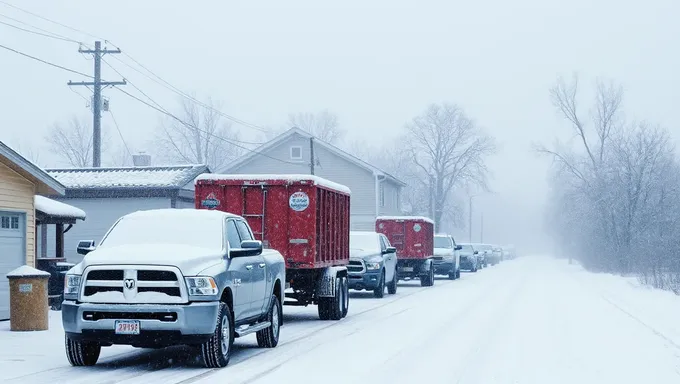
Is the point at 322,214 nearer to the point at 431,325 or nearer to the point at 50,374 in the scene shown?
the point at 431,325

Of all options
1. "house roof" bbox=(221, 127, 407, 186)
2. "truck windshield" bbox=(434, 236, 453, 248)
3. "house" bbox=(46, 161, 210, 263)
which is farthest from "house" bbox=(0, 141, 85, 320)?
"house roof" bbox=(221, 127, 407, 186)

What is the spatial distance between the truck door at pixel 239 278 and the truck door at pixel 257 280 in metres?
0.13

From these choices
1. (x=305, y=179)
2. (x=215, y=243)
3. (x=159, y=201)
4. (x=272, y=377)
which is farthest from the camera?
(x=159, y=201)

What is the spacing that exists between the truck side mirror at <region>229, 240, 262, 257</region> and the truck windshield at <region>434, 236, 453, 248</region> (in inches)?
1284

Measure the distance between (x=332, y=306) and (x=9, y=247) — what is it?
705cm

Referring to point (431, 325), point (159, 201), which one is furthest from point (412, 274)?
point (431, 325)

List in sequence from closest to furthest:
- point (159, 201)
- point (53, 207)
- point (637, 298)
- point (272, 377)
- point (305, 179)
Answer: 1. point (272, 377)
2. point (305, 179)
3. point (53, 207)
4. point (637, 298)
5. point (159, 201)

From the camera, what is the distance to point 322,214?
1969cm

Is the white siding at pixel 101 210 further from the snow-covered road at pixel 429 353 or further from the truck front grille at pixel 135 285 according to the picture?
the truck front grille at pixel 135 285

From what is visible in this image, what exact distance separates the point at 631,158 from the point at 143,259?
146 feet

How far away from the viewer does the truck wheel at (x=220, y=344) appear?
12359 mm

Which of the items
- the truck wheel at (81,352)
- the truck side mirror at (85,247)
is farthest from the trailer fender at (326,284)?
the truck wheel at (81,352)

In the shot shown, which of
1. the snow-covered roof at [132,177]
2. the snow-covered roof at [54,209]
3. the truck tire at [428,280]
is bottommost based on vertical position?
the truck tire at [428,280]

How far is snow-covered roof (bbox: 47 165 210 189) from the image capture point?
35500mm
